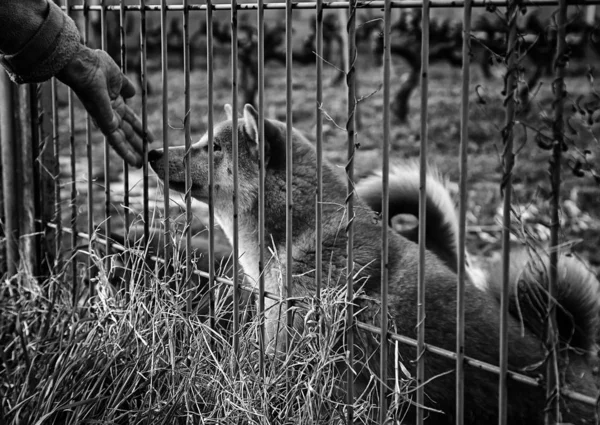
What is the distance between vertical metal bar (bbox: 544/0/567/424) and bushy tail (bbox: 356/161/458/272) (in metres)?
1.98

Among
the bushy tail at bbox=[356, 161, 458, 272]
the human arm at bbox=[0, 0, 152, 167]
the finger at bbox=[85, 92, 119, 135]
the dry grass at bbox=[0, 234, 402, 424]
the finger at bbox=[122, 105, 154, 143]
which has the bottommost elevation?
the dry grass at bbox=[0, 234, 402, 424]

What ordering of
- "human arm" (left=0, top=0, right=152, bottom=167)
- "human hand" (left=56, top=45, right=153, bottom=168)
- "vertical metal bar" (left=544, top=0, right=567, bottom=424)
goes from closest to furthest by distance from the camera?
"vertical metal bar" (left=544, top=0, right=567, bottom=424) → "human arm" (left=0, top=0, right=152, bottom=167) → "human hand" (left=56, top=45, right=153, bottom=168)

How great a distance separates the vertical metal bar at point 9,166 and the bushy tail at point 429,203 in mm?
2138

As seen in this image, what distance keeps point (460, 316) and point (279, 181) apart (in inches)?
70.1

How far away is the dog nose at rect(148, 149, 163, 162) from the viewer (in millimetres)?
3951

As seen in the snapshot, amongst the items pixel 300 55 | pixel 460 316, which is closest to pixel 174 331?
pixel 460 316

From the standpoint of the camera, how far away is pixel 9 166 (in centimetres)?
495

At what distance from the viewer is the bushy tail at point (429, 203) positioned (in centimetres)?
416

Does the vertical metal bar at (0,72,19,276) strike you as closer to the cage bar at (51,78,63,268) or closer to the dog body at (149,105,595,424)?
the cage bar at (51,78,63,268)

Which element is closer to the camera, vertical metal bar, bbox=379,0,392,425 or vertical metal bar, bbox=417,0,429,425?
vertical metal bar, bbox=417,0,429,425

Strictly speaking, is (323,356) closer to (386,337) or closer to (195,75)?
(386,337)

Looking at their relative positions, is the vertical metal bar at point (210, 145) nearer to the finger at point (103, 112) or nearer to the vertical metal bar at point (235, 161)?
the vertical metal bar at point (235, 161)

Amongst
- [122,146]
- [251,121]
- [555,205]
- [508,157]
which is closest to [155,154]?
[122,146]

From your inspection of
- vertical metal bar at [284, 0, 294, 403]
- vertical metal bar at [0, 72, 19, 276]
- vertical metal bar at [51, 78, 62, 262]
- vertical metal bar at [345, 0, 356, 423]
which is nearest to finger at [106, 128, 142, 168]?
vertical metal bar at [51, 78, 62, 262]
